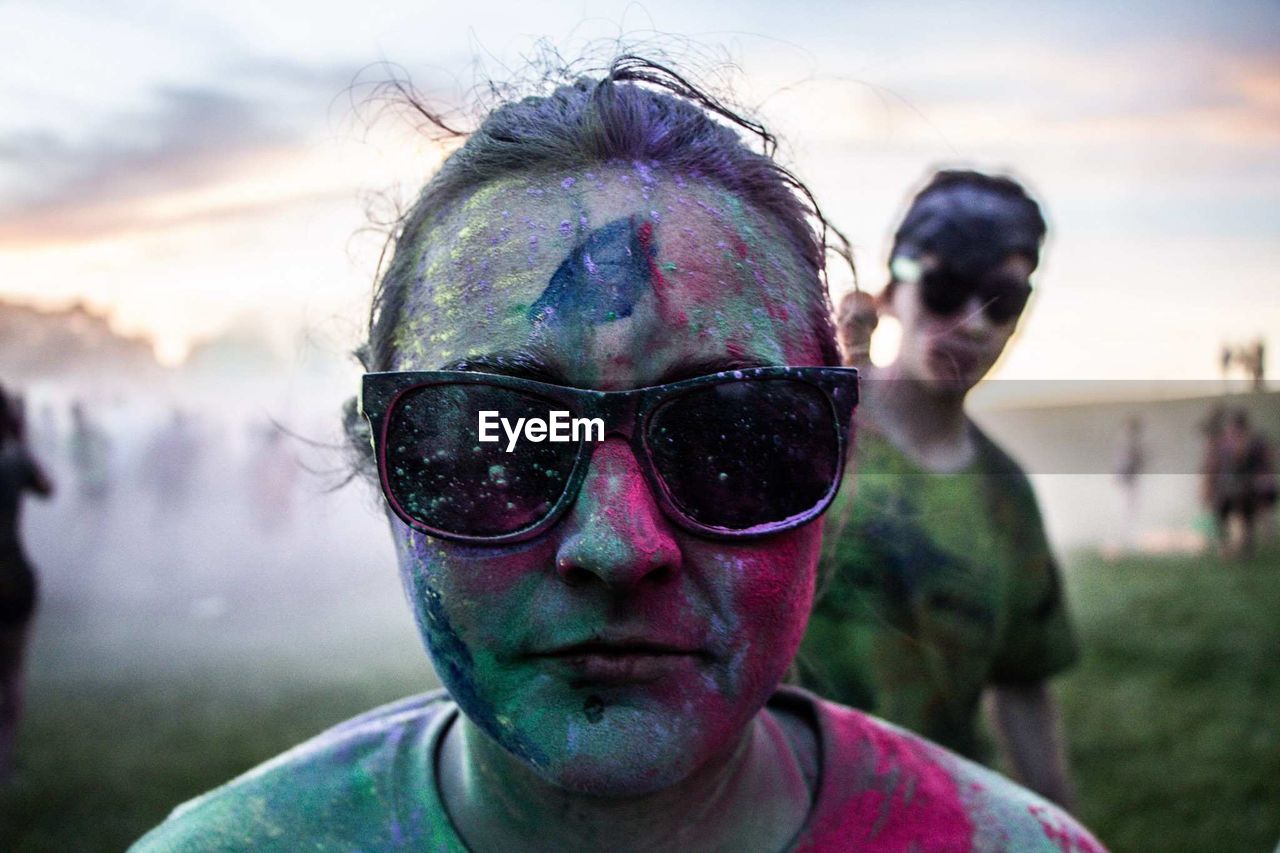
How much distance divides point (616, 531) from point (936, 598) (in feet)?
6.18

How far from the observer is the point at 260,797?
59.2 inches

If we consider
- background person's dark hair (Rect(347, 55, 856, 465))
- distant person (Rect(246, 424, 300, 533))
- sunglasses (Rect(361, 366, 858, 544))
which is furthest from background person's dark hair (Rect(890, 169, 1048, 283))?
distant person (Rect(246, 424, 300, 533))

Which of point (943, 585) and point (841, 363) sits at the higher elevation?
point (841, 363)

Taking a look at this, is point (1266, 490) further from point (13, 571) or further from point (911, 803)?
point (13, 571)

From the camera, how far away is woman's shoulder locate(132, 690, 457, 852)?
144cm

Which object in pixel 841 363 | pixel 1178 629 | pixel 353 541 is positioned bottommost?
pixel 1178 629

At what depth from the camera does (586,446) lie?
3.84ft

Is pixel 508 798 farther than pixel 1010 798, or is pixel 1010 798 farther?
pixel 1010 798

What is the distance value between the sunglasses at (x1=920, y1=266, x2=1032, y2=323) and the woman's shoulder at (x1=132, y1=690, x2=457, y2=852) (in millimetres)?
1973

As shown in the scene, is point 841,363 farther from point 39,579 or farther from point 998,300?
point 39,579

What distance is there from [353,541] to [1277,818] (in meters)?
6.66

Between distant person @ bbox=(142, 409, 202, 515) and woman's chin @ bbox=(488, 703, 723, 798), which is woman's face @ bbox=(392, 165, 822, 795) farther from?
distant person @ bbox=(142, 409, 202, 515)

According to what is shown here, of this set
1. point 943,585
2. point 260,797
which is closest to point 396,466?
point 260,797

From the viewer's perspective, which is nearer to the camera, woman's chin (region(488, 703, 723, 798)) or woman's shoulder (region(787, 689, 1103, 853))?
woman's chin (region(488, 703, 723, 798))
